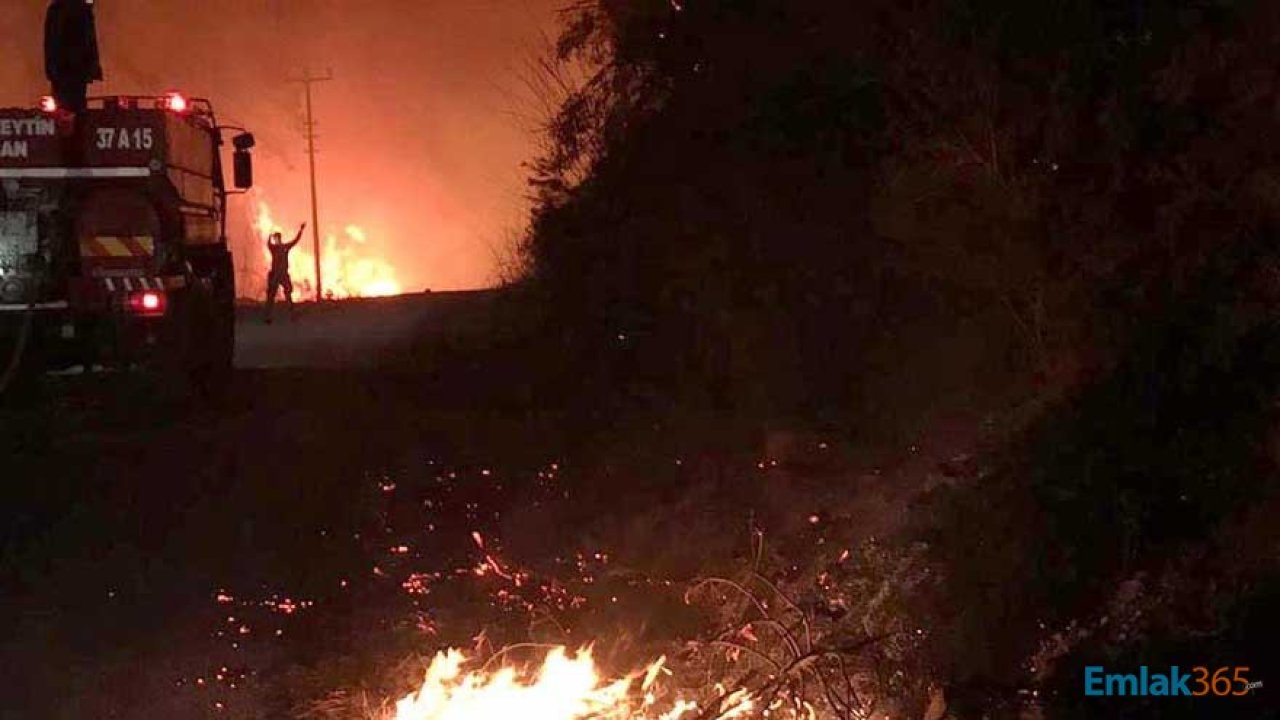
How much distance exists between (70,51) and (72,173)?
120cm

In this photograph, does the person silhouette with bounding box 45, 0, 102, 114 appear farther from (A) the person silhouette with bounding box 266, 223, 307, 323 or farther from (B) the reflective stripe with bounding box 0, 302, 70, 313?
(A) the person silhouette with bounding box 266, 223, 307, 323

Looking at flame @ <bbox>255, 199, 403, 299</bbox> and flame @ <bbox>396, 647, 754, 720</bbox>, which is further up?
flame @ <bbox>255, 199, 403, 299</bbox>

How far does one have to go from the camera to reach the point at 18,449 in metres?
12.0

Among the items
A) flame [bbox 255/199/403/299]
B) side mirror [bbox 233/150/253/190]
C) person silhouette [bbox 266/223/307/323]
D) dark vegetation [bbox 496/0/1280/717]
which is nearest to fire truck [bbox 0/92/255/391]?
side mirror [bbox 233/150/253/190]

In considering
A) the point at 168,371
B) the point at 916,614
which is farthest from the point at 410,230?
the point at 916,614

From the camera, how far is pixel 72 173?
47.9ft

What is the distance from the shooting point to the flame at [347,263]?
5494 centimetres

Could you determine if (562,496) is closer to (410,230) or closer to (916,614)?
(916,614)

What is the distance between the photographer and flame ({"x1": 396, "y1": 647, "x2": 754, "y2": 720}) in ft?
17.1

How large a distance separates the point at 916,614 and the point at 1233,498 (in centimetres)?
128

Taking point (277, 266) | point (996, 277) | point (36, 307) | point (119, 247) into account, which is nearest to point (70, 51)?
point (119, 247)

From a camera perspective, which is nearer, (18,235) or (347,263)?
(18,235)

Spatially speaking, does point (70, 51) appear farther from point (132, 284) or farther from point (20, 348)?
point (20, 348)

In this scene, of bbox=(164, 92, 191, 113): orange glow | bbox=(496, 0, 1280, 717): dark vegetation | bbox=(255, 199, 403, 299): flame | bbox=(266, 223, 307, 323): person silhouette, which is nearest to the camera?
bbox=(496, 0, 1280, 717): dark vegetation
